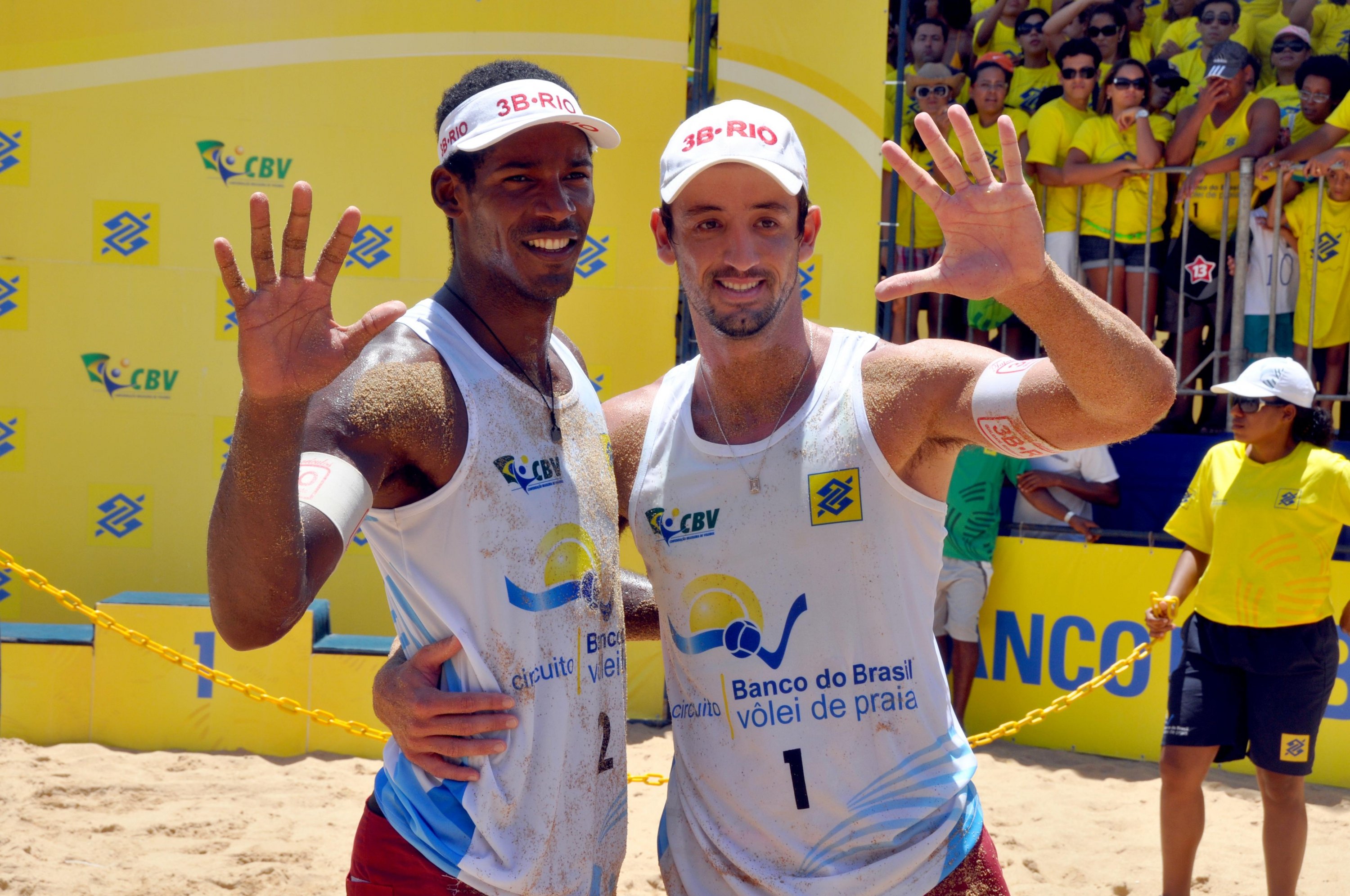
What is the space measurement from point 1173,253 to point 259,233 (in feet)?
20.7

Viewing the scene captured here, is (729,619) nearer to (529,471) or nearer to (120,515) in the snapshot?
(529,471)

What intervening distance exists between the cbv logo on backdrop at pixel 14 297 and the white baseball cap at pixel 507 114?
4758mm

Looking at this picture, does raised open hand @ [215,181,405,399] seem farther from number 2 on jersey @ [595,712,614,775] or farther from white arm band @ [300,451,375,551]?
number 2 on jersey @ [595,712,614,775]

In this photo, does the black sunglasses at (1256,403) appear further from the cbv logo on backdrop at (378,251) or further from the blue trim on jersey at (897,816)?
the cbv logo on backdrop at (378,251)

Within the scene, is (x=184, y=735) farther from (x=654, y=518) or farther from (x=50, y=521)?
(x=654, y=518)

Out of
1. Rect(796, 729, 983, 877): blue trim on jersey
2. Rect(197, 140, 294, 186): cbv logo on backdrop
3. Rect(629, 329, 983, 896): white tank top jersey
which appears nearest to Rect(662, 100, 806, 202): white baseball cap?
Rect(629, 329, 983, 896): white tank top jersey

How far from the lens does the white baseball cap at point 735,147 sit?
232 centimetres

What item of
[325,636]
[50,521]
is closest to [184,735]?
[325,636]

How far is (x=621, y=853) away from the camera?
90.0 inches

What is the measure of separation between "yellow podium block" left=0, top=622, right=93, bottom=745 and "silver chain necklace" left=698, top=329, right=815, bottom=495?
4.32 meters

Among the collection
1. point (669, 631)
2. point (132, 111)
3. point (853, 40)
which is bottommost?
point (669, 631)

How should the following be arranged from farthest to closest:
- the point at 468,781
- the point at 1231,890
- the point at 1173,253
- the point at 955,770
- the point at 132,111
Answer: the point at 1173,253 → the point at 132,111 → the point at 1231,890 → the point at 955,770 → the point at 468,781

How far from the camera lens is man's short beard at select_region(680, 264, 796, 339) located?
235cm

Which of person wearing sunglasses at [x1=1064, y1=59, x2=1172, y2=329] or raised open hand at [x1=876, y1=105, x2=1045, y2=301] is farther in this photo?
person wearing sunglasses at [x1=1064, y1=59, x2=1172, y2=329]
